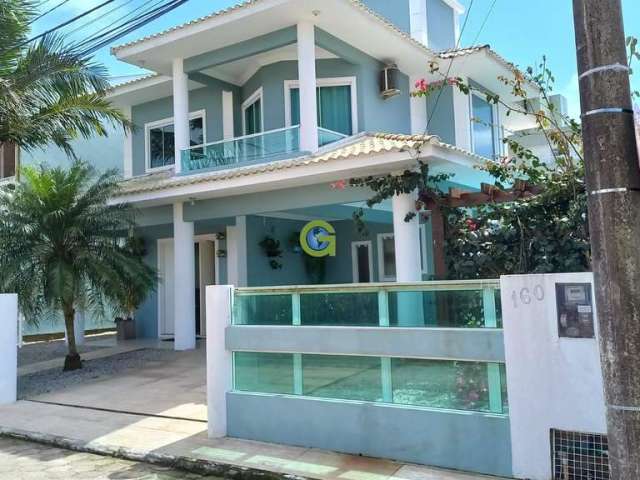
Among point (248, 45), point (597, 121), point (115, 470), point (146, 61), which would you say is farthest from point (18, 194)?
point (597, 121)

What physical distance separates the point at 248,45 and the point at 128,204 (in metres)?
4.20

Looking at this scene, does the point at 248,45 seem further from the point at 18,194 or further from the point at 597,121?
the point at 597,121

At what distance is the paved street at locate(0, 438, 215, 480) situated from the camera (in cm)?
559

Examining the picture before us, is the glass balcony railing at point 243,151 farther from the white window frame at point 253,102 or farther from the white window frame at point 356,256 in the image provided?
the white window frame at point 356,256

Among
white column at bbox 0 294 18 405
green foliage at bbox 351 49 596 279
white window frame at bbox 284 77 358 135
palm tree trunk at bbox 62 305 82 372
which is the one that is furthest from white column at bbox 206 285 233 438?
white window frame at bbox 284 77 358 135

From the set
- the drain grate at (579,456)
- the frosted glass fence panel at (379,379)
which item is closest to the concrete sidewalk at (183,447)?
the frosted glass fence panel at (379,379)

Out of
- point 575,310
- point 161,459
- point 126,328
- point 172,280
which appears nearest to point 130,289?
point 172,280

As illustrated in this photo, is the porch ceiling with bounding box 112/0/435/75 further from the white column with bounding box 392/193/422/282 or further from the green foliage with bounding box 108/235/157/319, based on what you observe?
the green foliage with bounding box 108/235/157/319

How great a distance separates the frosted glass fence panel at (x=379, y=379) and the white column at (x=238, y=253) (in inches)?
304

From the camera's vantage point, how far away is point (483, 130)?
605 inches

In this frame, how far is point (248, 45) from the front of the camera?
12.2 metres

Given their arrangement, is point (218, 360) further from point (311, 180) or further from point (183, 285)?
point (183, 285)

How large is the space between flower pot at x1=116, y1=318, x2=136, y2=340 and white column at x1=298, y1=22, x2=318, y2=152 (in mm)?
7592

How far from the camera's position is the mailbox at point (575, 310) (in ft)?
15.1
